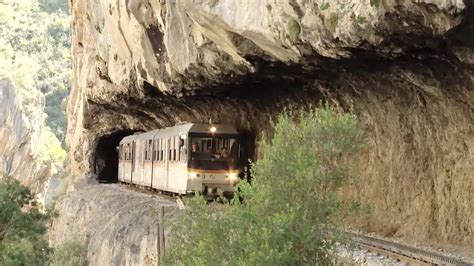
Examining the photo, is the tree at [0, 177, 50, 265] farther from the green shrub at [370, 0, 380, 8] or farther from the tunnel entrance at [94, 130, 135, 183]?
the tunnel entrance at [94, 130, 135, 183]

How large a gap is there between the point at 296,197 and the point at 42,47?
10387cm

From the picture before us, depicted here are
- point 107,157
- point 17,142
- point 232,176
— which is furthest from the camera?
point 17,142

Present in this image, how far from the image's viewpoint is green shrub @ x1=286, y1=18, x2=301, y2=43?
14.6 metres

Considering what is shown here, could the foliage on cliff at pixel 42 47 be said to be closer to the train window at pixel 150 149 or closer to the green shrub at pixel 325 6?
the train window at pixel 150 149

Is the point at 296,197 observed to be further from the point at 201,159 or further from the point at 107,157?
the point at 107,157

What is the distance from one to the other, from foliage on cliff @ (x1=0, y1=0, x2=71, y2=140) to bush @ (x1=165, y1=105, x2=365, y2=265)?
281 ft

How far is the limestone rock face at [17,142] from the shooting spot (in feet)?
220

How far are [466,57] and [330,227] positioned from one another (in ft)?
14.6

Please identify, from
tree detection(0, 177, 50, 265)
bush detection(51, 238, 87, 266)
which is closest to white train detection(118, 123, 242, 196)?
bush detection(51, 238, 87, 266)

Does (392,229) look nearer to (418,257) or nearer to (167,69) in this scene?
(418,257)

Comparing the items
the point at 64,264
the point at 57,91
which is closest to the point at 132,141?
the point at 64,264

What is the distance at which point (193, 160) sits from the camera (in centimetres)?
2247

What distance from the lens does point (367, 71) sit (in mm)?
16828

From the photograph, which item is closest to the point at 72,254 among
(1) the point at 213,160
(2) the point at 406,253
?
(1) the point at 213,160
